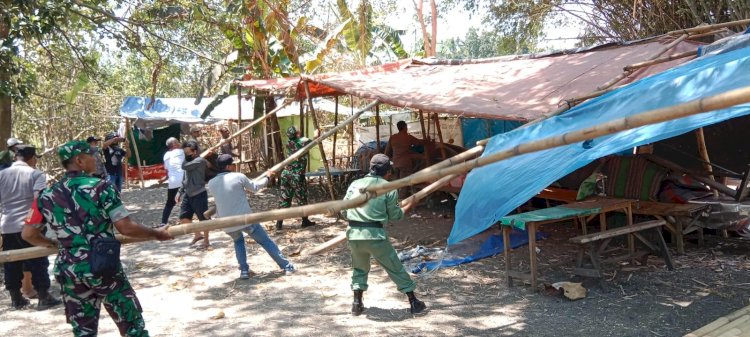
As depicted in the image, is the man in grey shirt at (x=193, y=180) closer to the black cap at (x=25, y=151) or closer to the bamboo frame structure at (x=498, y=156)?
the black cap at (x=25, y=151)

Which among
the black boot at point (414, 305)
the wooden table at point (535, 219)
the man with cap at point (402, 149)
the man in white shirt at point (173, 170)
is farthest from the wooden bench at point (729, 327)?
the man in white shirt at point (173, 170)

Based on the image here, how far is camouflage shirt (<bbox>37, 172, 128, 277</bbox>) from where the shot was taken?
338cm

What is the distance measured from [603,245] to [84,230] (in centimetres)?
434

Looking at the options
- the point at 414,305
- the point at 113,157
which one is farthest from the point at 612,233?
the point at 113,157

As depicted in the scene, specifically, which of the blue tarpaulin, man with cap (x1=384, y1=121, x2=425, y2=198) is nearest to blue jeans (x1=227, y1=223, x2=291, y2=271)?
the blue tarpaulin

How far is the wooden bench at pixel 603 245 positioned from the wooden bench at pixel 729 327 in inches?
54.2

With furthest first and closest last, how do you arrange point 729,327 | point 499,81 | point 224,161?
point 499,81, point 224,161, point 729,327

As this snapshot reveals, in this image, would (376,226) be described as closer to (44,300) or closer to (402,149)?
(44,300)

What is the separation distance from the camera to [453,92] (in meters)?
7.87

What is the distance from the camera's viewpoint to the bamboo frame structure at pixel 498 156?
228cm

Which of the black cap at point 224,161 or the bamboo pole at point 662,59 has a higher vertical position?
the bamboo pole at point 662,59

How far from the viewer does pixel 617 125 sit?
262 centimetres

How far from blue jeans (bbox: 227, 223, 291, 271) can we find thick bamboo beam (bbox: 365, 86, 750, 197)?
3198 mm

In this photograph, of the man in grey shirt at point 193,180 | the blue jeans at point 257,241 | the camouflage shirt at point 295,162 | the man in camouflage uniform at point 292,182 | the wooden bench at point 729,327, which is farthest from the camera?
→ the man in camouflage uniform at point 292,182
